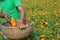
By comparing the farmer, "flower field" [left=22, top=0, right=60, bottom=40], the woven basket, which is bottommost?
"flower field" [left=22, top=0, right=60, bottom=40]

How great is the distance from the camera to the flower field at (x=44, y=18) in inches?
204

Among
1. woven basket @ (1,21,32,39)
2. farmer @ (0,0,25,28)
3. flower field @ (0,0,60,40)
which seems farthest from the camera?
flower field @ (0,0,60,40)

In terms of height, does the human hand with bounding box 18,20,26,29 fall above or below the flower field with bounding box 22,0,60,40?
above

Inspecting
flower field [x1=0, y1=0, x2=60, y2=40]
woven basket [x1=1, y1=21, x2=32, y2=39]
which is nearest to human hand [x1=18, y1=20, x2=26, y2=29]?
woven basket [x1=1, y1=21, x2=32, y2=39]

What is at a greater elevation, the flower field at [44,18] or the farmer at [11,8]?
the farmer at [11,8]

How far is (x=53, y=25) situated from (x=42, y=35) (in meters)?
0.73

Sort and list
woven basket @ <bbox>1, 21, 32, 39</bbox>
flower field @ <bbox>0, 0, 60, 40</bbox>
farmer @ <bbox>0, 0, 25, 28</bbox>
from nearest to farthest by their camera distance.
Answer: woven basket @ <bbox>1, 21, 32, 39</bbox> < farmer @ <bbox>0, 0, 25, 28</bbox> < flower field @ <bbox>0, 0, 60, 40</bbox>

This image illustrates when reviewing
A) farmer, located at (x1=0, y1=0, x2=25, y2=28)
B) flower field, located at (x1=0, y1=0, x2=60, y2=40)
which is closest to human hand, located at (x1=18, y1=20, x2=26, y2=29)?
farmer, located at (x1=0, y1=0, x2=25, y2=28)

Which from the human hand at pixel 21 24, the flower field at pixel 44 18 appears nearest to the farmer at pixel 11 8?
the human hand at pixel 21 24

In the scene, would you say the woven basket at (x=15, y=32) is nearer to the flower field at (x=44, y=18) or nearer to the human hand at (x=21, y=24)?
the human hand at (x=21, y=24)

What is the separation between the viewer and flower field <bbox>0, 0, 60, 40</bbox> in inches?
204

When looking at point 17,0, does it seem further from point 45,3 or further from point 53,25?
point 45,3

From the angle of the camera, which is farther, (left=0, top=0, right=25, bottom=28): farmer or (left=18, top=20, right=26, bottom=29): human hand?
(left=0, top=0, right=25, bottom=28): farmer

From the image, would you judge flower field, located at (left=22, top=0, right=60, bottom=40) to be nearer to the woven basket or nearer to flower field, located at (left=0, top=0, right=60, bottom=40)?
flower field, located at (left=0, top=0, right=60, bottom=40)
